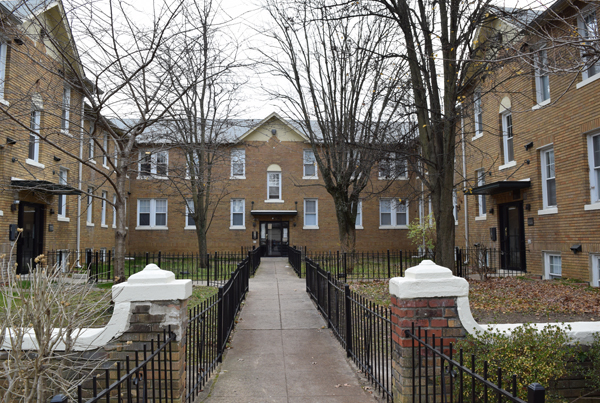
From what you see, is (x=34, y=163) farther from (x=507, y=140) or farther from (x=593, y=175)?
(x=593, y=175)

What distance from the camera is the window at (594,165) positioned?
12.7 metres

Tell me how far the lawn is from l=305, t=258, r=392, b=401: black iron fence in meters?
1.68

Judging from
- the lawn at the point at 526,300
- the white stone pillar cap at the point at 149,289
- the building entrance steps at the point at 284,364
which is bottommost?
the building entrance steps at the point at 284,364

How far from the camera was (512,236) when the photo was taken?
58.3 ft

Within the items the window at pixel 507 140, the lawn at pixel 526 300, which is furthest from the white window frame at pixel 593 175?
the window at pixel 507 140

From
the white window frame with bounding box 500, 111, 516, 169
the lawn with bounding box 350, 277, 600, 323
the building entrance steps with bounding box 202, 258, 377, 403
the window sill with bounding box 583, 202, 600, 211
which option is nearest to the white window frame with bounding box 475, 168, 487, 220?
the white window frame with bounding box 500, 111, 516, 169

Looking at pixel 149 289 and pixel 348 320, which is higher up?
pixel 149 289

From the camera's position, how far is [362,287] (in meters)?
12.6

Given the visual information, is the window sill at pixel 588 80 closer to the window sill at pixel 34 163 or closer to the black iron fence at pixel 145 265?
the black iron fence at pixel 145 265

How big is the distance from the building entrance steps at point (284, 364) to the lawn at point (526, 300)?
242 centimetres

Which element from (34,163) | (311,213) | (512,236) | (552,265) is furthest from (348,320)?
(311,213)

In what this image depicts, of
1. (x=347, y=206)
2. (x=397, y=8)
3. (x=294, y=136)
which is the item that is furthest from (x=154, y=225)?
(x=397, y=8)

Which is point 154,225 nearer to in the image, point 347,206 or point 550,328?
point 347,206

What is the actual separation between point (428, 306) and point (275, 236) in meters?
26.1
